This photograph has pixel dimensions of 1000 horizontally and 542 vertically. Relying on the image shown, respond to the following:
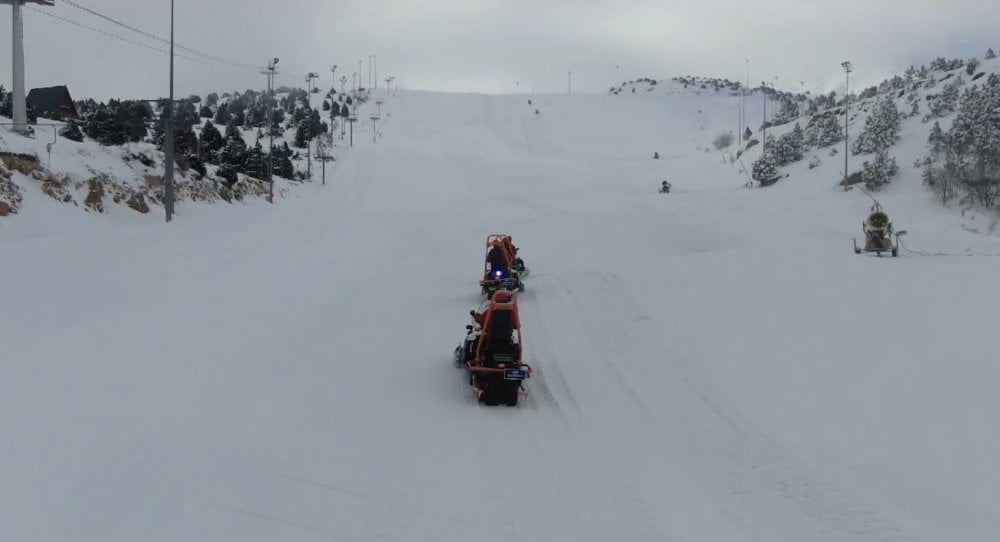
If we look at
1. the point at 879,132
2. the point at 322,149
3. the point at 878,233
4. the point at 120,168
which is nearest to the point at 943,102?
the point at 879,132

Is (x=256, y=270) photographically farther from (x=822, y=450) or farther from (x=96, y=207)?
(x=822, y=450)

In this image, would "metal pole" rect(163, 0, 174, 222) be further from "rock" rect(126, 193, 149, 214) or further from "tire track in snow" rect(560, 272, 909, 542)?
"tire track in snow" rect(560, 272, 909, 542)

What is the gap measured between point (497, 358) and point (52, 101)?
143 ft

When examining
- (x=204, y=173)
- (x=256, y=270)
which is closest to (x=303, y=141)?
(x=204, y=173)

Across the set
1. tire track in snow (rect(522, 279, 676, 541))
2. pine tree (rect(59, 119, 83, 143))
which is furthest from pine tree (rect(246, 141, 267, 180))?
tire track in snow (rect(522, 279, 676, 541))

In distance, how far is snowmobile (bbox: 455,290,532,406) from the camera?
32.2 ft

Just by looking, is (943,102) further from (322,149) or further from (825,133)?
(322,149)

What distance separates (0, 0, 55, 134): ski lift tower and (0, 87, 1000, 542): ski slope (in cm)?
606

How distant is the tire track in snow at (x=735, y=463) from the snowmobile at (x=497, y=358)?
152 centimetres

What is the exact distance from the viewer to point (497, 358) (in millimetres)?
10102

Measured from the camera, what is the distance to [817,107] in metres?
67.6

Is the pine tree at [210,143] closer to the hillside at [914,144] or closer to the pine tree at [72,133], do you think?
the pine tree at [72,133]

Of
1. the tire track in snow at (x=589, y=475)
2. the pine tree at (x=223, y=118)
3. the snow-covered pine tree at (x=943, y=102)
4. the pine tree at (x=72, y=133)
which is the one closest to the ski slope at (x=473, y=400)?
the tire track in snow at (x=589, y=475)

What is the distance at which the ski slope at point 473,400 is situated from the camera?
645cm
